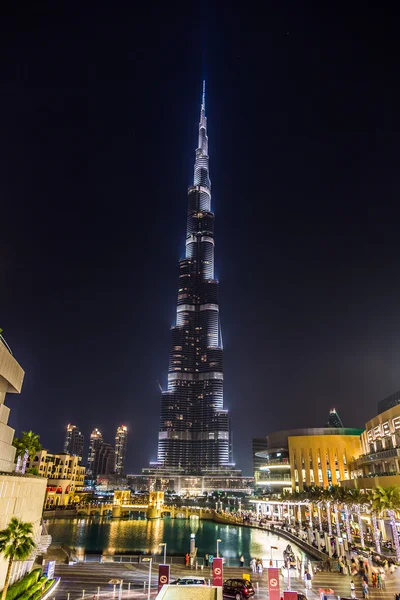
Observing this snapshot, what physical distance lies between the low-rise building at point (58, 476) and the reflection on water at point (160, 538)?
2630 centimetres

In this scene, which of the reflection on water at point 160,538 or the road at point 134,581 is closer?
the road at point 134,581

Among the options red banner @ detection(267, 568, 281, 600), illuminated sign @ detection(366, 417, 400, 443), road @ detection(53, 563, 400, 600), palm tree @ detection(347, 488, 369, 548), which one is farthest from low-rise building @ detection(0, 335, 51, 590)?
illuminated sign @ detection(366, 417, 400, 443)

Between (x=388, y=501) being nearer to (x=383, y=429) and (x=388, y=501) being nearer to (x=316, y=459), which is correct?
(x=383, y=429)

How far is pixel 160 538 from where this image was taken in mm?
97062

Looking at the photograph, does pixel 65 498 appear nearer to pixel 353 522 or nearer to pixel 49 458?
pixel 49 458

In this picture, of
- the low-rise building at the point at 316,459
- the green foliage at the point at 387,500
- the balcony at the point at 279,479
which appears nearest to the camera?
the green foliage at the point at 387,500

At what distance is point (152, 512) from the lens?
15312cm

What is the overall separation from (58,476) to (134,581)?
448 ft

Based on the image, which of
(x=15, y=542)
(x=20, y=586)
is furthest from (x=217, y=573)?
(x=20, y=586)

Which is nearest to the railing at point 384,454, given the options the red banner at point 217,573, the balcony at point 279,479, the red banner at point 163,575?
the red banner at point 217,573

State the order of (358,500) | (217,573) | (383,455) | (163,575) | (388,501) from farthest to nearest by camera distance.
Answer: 1. (383,455)
2. (358,500)
3. (388,501)
4. (217,573)
5. (163,575)

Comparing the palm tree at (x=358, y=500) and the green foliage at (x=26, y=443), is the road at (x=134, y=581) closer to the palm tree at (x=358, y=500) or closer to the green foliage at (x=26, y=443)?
the palm tree at (x=358, y=500)

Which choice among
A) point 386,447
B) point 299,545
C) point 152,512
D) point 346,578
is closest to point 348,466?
point 386,447

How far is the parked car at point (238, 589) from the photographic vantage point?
33.2 metres
